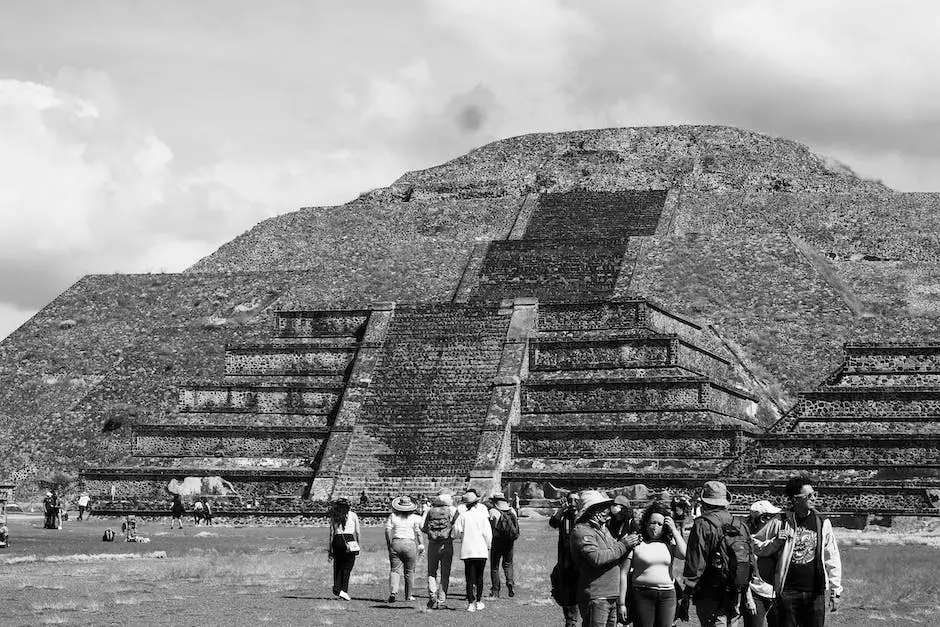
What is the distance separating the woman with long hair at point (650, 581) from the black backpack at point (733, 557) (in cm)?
35

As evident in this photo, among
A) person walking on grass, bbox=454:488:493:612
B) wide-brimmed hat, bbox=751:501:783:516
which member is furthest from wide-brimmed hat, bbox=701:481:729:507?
person walking on grass, bbox=454:488:493:612

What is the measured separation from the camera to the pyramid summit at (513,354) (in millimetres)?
29234

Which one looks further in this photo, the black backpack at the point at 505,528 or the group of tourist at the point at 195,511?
the group of tourist at the point at 195,511

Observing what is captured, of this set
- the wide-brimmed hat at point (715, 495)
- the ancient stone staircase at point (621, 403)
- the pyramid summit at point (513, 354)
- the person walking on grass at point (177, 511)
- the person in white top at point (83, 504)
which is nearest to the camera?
the wide-brimmed hat at point (715, 495)

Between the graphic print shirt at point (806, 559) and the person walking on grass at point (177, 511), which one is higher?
the person walking on grass at point (177, 511)

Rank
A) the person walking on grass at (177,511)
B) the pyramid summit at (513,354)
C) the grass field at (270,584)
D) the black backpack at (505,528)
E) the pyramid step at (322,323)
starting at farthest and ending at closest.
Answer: the pyramid step at (322,323)
the pyramid summit at (513,354)
the person walking on grass at (177,511)
the black backpack at (505,528)
the grass field at (270,584)

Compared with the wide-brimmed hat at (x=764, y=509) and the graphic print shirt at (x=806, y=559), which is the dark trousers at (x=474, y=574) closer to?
the wide-brimmed hat at (x=764, y=509)

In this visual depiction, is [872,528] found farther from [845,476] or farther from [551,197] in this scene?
[551,197]

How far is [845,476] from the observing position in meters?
26.8

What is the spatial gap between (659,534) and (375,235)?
3947cm

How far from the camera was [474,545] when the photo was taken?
50.6 feet

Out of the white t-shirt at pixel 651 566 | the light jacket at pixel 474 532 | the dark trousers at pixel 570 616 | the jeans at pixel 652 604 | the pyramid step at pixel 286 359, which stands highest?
the pyramid step at pixel 286 359

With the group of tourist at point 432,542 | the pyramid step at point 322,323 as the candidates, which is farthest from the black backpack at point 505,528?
the pyramid step at point 322,323

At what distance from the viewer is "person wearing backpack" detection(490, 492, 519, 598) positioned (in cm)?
1650
